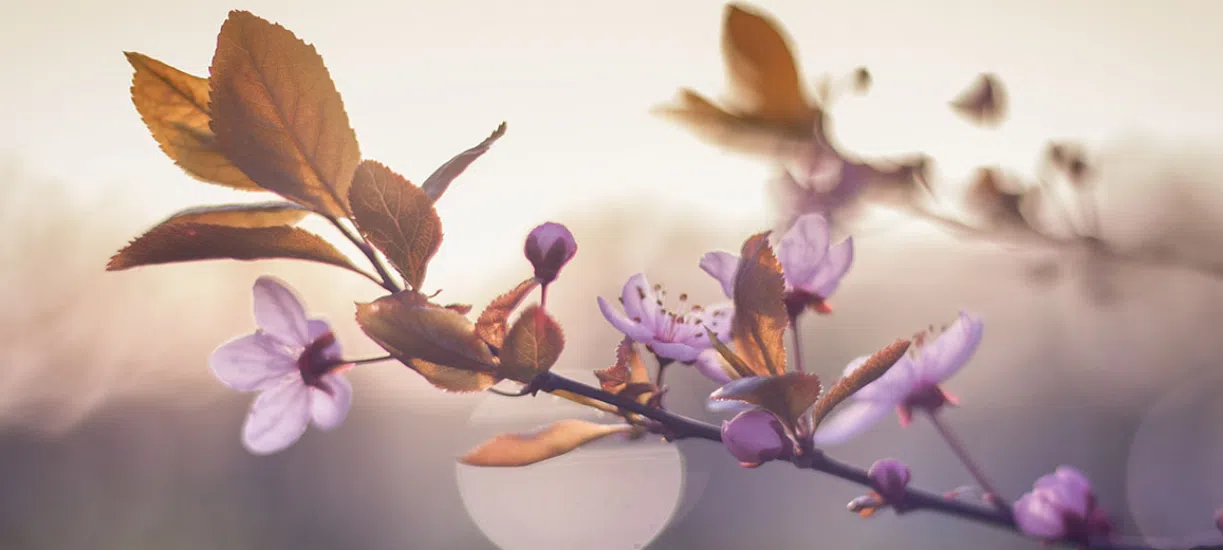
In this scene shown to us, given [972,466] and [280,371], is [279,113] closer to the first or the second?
[280,371]

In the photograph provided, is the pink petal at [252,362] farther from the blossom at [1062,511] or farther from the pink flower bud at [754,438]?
the blossom at [1062,511]

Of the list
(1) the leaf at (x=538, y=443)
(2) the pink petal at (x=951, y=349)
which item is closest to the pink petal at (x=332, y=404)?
(1) the leaf at (x=538, y=443)

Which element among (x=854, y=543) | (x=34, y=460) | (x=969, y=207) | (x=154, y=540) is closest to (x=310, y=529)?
(x=154, y=540)

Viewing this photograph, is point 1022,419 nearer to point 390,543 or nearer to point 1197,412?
point 1197,412

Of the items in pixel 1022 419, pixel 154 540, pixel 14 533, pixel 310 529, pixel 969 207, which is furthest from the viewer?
pixel 1022 419

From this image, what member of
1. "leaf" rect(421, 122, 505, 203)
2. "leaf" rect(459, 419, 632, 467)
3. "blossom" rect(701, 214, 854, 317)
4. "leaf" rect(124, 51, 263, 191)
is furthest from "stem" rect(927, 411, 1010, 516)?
"leaf" rect(124, 51, 263, 191)
